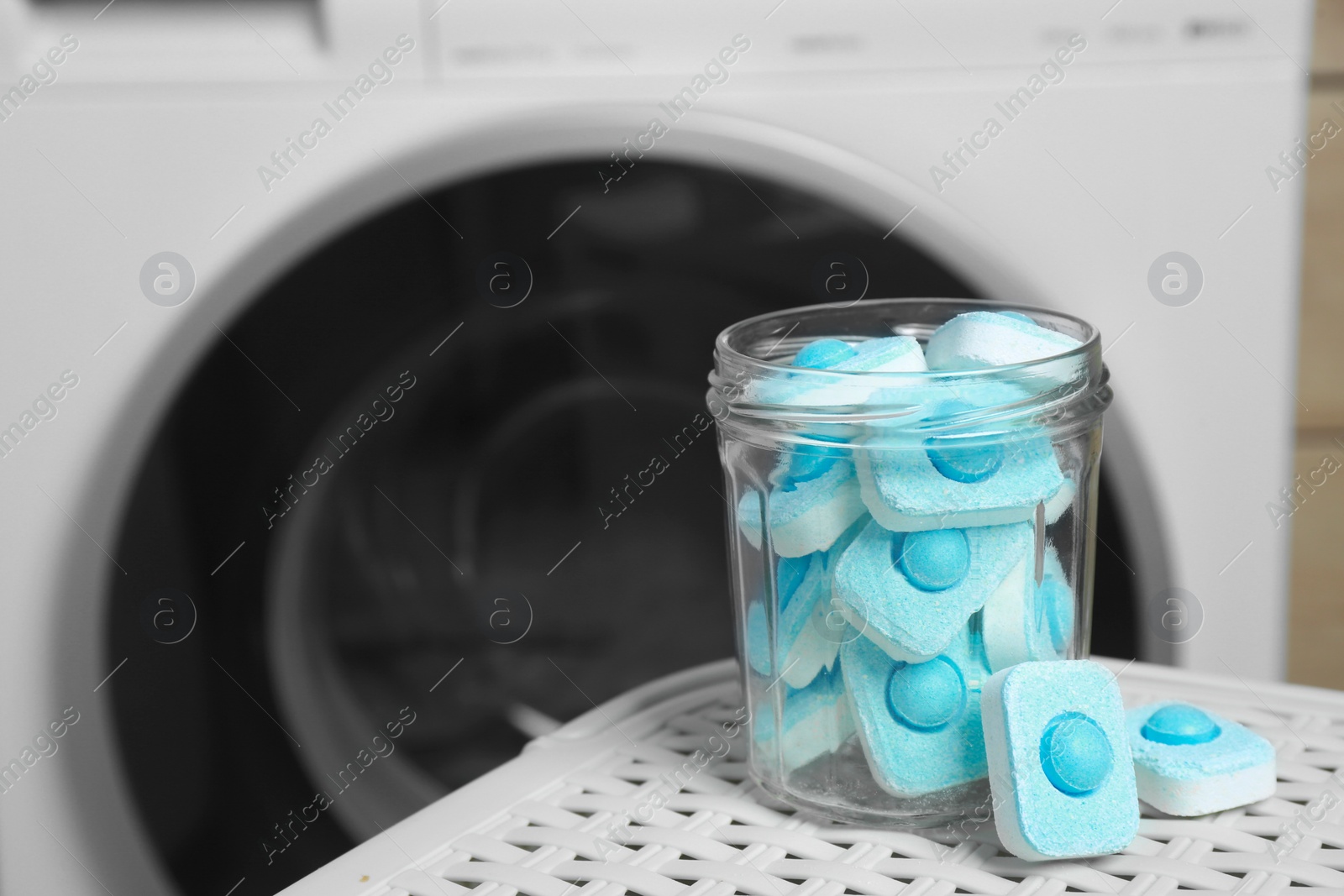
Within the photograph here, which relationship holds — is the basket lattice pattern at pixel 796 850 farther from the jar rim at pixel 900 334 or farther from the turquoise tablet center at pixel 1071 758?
the jar rim at pixel 900 334

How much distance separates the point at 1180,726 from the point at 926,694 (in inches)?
5.0

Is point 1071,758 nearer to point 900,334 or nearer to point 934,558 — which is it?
point 934,558

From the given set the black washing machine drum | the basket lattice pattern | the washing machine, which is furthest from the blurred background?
the basket lattice pattern

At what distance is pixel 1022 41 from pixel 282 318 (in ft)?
1.57

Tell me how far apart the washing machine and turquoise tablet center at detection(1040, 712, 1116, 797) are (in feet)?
1.06

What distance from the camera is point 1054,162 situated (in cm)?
72

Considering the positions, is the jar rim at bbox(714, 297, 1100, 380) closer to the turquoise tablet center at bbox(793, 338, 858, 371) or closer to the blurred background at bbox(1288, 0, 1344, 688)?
the turquoise tablet center at bbox(793, 338, 858, 371)

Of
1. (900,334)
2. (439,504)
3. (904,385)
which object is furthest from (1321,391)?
(439,504)

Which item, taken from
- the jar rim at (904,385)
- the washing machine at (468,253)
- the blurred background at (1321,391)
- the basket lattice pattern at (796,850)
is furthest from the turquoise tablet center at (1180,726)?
the blurred background at (1321,391)

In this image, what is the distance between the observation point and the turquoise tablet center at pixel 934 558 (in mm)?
431

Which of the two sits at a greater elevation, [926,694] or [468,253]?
[468,253]

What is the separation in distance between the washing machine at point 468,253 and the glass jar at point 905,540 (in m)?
0.25

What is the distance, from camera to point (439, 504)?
887mm

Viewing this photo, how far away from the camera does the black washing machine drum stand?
2.35ft
